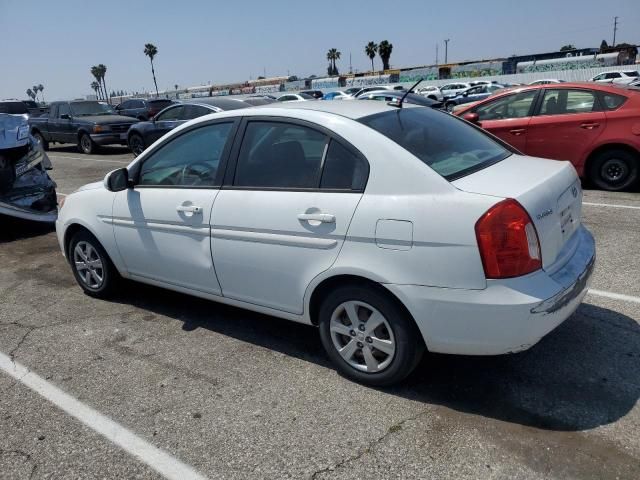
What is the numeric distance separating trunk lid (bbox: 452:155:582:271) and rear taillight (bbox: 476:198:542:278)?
10 cm

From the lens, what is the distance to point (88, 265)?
15.5 feet

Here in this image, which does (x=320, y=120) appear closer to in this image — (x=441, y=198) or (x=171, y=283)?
(x=441, y=198)

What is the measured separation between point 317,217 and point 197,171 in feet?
3.94

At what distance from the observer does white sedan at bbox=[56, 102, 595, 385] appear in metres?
2.65

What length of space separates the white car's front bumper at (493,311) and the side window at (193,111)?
10580mm

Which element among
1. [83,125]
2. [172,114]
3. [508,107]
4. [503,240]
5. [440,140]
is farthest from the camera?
[83,125]

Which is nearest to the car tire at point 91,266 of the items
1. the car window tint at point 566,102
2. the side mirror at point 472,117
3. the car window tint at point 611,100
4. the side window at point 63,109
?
the side mirror at point 472,117

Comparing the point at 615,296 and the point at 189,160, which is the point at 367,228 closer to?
the point at 189,160

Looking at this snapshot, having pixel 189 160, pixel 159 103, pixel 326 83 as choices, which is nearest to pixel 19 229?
pixel 189 160

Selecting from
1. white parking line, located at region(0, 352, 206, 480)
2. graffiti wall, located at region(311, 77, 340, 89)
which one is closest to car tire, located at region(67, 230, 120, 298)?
white parking line, located at region(0, 352, 206, 480)

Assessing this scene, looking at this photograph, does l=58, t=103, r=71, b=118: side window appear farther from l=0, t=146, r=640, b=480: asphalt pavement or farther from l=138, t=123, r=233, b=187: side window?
l=138, t=123, r=233, b=187: side window

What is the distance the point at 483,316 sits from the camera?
264 cm

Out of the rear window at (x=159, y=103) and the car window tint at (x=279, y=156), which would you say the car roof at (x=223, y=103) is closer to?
the car window tint at (x=279, y=156)

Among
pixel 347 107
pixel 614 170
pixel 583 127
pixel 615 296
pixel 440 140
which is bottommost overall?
pixel 615 296
